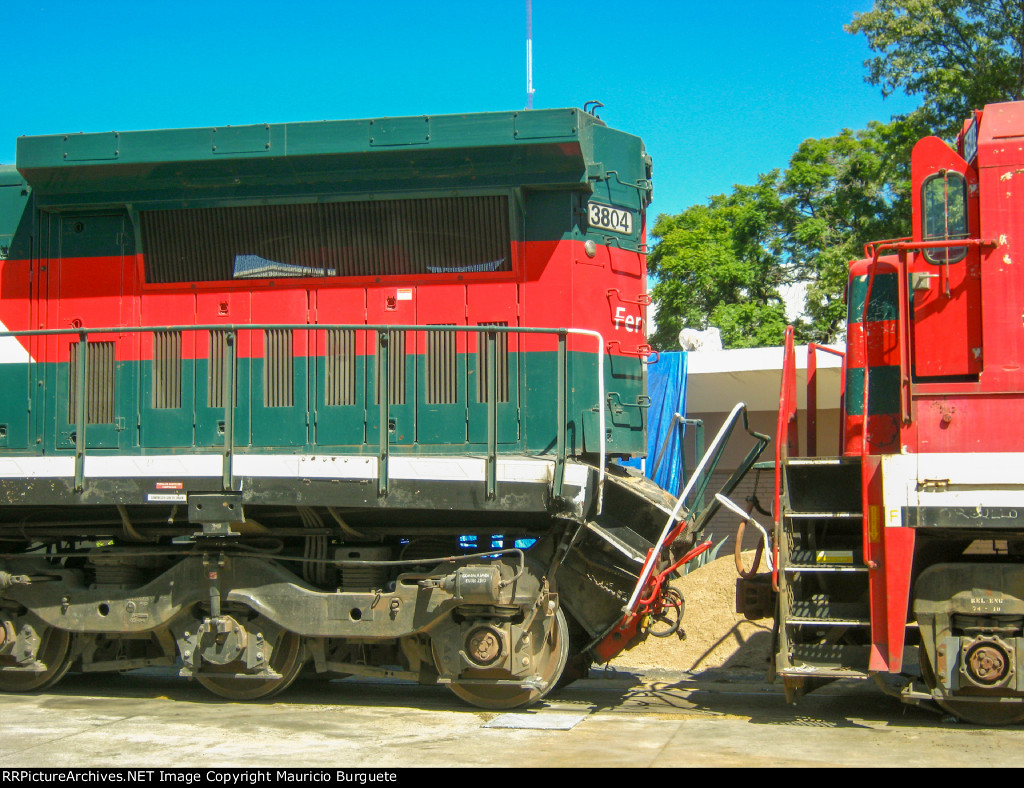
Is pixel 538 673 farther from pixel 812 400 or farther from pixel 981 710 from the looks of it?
pixel 812 400

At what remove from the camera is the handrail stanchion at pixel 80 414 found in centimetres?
741

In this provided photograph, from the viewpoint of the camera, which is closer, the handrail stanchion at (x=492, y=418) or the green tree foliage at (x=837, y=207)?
the handrail stanchion at (x=492, y=418)

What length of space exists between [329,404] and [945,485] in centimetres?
446

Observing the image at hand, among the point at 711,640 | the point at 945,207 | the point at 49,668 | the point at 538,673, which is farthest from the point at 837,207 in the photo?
the point at 49,668

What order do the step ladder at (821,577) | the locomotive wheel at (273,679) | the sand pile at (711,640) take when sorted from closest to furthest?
the step ladder at (821,577)
the locomotive wheel at (273,679)
the sand pile at (711,640)

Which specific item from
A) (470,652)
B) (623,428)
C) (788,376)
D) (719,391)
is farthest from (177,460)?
(719,391)

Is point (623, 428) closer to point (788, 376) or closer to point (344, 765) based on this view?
point (788, 376)

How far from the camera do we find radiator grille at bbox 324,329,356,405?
25.4 feet

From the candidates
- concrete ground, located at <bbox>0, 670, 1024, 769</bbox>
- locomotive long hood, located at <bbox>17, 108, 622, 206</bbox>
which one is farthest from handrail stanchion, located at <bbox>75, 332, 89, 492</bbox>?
concrete ground, located at <bbox>0, 670, 1024, 769</bbox>

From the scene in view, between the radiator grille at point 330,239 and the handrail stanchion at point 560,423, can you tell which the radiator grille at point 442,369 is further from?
the handrail stanchion at point 560,423

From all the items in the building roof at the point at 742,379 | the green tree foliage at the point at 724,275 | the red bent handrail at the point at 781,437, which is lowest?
the red bent handrail at the point at 781,437

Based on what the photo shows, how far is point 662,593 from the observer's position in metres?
7.46

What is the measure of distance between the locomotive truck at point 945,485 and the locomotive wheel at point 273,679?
3560mm

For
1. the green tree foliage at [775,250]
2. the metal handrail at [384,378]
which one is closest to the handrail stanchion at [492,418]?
the metal handrail at [384,378]
